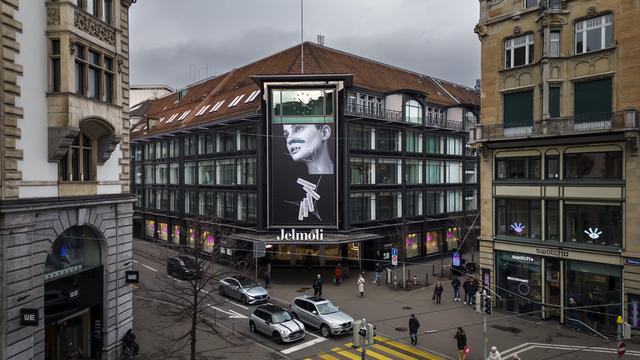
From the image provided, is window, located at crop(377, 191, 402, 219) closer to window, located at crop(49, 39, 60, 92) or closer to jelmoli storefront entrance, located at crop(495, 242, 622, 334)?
jelmoli storefront entrance, located at crop(495, 242, 622, 334)

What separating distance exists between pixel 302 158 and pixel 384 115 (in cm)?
1012

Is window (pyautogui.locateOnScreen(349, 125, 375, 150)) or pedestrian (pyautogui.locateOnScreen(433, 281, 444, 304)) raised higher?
window (pyautogui.locateOnScreen(349, 125, 375, 150))

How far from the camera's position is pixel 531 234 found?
89.5ft

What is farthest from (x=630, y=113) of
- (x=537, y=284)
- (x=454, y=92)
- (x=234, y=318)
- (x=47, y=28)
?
(x=454, y=92)

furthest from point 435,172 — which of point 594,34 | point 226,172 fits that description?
point 594,34

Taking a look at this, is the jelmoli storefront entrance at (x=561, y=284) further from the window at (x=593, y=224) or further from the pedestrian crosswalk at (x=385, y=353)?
the pedestrian crosswalk at (x=385, y=353)

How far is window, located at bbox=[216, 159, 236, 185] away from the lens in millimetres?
42656

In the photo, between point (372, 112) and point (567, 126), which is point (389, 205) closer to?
point (372, 112)

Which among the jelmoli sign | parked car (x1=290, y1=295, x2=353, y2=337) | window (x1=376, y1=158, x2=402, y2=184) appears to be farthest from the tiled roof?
parked car (x1=290, y1=295, x2=353, y2=337)

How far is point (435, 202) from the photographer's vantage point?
50.0m

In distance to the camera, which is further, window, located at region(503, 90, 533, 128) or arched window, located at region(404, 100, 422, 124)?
arched window, located at region(404, 100, 422, 124)

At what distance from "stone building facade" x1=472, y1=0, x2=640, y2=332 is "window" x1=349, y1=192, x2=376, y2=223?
12.9 m

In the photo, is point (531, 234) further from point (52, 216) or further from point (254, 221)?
point (52, 216)

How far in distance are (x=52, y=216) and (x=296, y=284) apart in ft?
74.1
